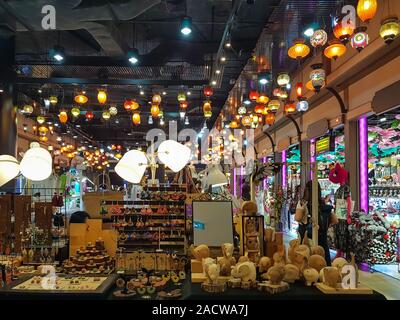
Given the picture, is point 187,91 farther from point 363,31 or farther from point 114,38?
point 363,31

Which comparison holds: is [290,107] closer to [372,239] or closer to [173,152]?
[372,239]

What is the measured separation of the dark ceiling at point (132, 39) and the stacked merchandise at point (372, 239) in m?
4.14

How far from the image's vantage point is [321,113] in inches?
370

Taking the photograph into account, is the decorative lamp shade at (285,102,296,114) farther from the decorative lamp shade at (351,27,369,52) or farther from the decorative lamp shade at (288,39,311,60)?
the decorative lamp shade at (351,27,369,52)

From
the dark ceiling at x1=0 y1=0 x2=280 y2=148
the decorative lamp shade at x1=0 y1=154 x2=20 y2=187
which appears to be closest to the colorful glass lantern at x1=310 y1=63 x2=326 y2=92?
the dark ceiling at x1=0 y1=0 x2=280 y2=148

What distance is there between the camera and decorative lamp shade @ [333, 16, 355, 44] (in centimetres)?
511

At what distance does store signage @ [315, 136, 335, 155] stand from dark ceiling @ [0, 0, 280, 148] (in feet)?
9.08

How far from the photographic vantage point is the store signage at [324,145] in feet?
28.4

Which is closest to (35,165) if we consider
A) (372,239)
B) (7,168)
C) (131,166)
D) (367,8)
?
(7,168)

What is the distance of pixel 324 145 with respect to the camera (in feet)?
29.7

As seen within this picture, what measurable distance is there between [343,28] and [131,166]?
3.50 meters

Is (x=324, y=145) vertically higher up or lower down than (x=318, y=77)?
lower down
